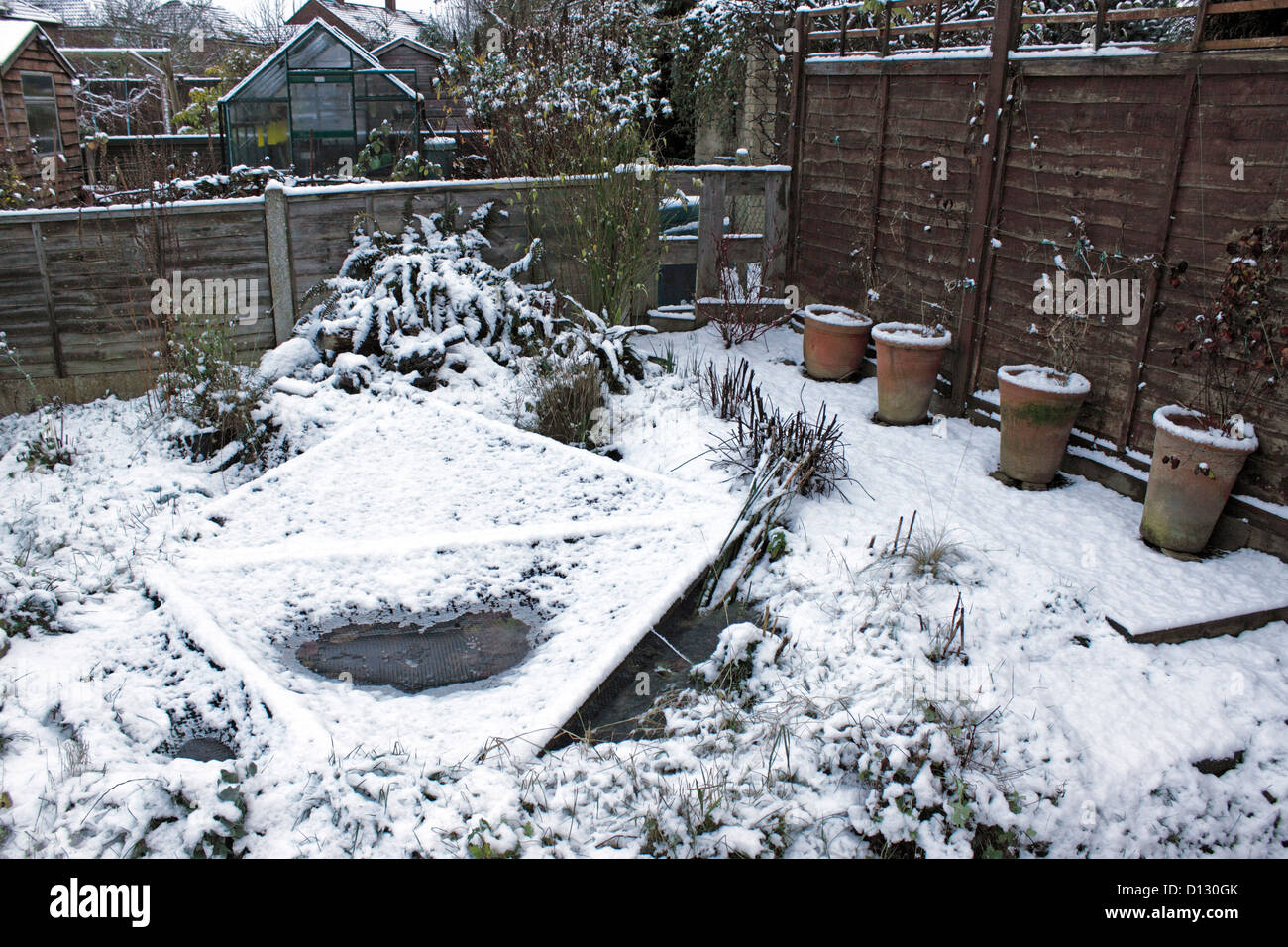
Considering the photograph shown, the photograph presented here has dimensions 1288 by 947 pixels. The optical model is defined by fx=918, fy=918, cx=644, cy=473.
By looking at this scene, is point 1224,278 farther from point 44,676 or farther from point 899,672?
point 44,676

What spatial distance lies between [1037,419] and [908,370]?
119 centimetres

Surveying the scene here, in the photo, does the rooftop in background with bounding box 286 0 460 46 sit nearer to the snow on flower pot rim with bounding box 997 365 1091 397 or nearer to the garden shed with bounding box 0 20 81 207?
the garden shed with bounding box 0 20 81 207

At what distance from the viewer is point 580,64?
1123 cm

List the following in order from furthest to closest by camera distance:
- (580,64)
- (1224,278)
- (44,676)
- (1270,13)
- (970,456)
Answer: (580,64)
(970,456)
(1270,13)
(1224,278)
(44,676)

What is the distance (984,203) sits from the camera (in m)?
5.79

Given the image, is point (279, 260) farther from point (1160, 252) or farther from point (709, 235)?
point (1160, 252)

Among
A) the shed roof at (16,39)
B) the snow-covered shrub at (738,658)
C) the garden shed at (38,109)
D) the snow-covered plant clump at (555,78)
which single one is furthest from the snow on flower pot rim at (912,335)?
the shed roof at (16,39)

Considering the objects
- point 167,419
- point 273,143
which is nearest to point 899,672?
point 167,419

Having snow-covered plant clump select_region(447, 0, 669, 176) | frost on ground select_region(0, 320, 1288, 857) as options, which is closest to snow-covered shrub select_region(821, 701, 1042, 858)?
frost on ground select_region(0, 320, 1288, 857)

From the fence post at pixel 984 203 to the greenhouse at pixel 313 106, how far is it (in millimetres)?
10347

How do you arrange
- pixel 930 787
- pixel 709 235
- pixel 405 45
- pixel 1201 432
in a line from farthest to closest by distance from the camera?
1. pixel 405 45
2. pixel 709 235
3. pixel 1201 432
4. pixel 930 787

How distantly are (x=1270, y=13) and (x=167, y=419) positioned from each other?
6954 millimetres

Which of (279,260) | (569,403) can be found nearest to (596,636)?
(569,403)

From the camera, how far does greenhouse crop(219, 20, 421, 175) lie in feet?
45.0
